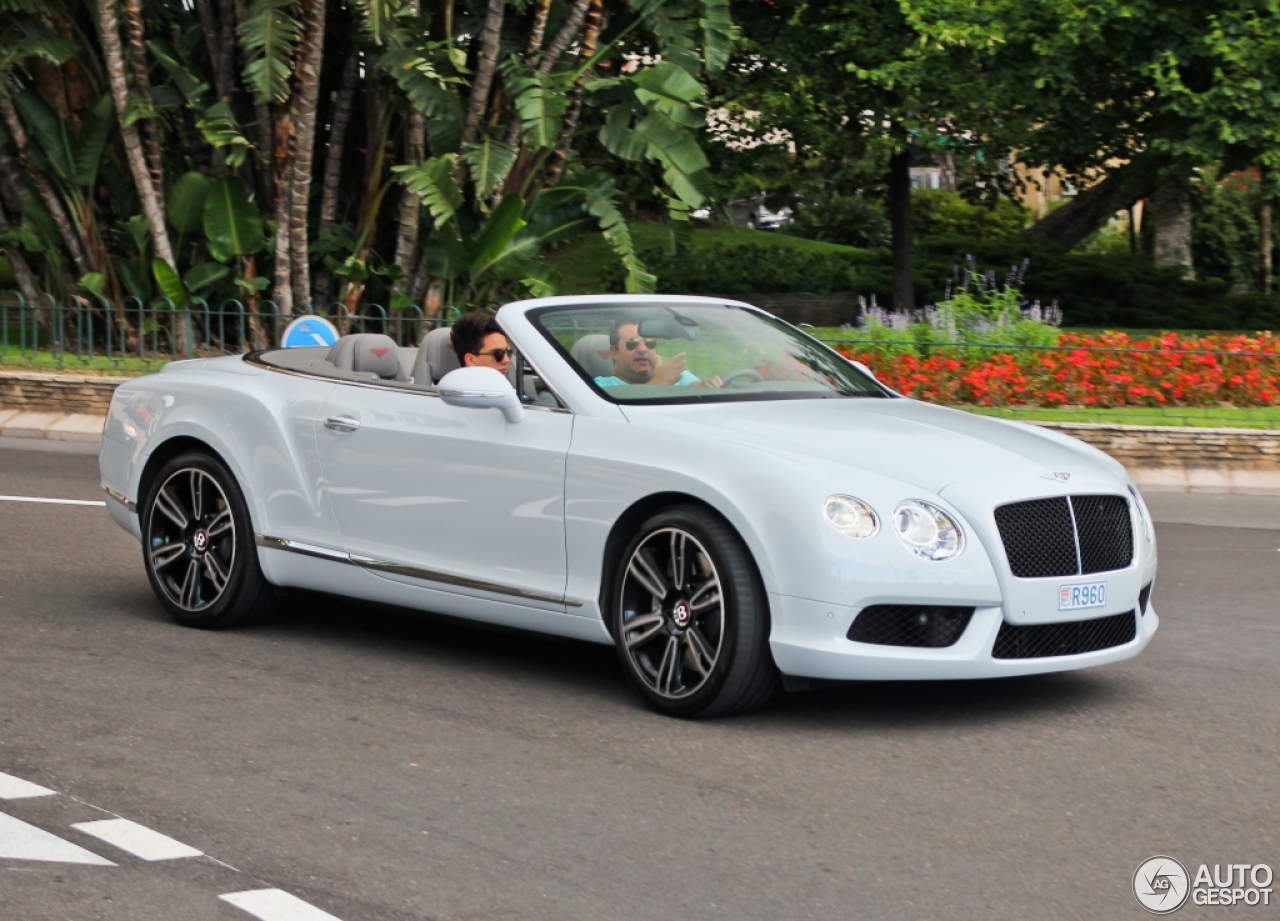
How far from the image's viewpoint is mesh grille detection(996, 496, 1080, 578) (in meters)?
6.34

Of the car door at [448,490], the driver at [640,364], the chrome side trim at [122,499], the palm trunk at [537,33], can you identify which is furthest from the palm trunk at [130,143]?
the driver at [640,364]

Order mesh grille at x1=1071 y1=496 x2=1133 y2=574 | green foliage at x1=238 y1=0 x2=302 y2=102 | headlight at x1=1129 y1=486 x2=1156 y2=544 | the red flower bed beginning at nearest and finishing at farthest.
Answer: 1. mesh grille at x1=1071 y1=496 x2=1133 y2=574
2. headlight at x1=1129 y1=486 x2=1156 y2=544
3. the red flower bed
4. green foliage at x1=238 y1=0 x2=302 y2=102

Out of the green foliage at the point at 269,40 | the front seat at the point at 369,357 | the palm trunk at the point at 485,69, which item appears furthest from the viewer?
the palm trunk at the point at 485,69

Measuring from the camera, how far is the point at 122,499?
345 inches

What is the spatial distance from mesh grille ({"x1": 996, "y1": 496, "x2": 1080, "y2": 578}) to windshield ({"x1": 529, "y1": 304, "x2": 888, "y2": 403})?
126cm

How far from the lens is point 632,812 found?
5438mm

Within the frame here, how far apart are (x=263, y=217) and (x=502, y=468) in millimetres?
14890

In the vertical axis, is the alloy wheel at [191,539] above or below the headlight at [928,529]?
below

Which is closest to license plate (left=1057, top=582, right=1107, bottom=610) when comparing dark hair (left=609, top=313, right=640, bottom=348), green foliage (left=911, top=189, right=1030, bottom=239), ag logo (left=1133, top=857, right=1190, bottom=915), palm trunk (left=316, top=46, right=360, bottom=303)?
ag logo (left=1133, top=857, right=1190, bottom=915)

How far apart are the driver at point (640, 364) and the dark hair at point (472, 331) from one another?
633 mm

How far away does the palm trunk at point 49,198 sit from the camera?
2108cm

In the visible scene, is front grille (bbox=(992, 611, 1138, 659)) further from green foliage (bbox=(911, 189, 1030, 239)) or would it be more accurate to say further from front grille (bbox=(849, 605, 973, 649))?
green foliage (bbox=(911, 189, 1030, 239))

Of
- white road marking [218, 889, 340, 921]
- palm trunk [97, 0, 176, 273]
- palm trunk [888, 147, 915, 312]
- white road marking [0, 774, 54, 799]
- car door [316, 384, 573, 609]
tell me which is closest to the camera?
white road marking [218, 889, 340, 921]

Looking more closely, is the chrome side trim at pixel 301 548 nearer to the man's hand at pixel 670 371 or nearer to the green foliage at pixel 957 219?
the man's hand at pixel 670 371
